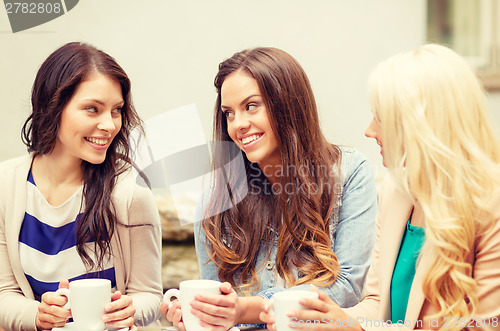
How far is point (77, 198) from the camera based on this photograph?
1529mm

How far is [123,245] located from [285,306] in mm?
679

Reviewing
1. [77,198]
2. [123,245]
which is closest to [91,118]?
[77,198]

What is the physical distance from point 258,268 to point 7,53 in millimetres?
1288

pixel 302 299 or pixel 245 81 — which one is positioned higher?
pixel 245 81

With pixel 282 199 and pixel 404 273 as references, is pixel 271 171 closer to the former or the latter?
pixel 282 199

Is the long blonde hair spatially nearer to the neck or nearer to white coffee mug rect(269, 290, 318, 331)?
white coffee mug rect(269, 290, 318, 331)

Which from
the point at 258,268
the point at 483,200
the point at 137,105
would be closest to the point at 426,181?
the point at 483,200

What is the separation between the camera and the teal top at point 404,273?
3.82 feet

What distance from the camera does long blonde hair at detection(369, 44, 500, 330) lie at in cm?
98

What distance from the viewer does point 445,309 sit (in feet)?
3.29

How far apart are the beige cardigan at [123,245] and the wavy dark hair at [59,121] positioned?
36 millimetres

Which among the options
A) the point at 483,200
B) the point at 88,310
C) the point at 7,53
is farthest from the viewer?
the point at 7,53

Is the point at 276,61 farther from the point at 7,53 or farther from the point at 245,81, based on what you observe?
the point at 7,53

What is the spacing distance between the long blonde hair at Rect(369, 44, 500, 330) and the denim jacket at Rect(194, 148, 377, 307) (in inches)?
16.8
